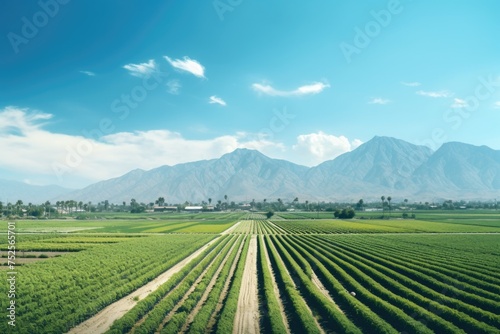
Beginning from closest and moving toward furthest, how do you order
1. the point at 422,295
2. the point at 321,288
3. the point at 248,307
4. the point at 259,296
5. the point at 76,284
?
the point at 248,307 < the point at 422,295 < the point at 259,296 < the point at 76,284 < the point at 321,288

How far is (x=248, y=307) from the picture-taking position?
931 inches

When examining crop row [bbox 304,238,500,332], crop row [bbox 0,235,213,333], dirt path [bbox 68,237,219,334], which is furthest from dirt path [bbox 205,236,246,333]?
crop row [bbox 304,238,500,332]

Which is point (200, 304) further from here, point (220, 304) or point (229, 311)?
point (229, 311)

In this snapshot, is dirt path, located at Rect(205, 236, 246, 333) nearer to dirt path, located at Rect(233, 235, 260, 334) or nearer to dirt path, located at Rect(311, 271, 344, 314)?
dirt path, located at Rect(233, 235, 260, 334)

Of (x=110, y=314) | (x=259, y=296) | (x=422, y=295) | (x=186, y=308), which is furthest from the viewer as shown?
(x=259, y=296)

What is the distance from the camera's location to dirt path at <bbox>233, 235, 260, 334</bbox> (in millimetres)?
19766

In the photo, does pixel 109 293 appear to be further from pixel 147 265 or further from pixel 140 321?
pixel 147 265

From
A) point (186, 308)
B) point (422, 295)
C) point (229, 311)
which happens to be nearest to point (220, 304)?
point (186, 308)

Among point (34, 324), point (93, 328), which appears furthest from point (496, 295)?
point (34, 324)

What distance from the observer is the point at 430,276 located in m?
30.9

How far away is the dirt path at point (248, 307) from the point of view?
778 inches

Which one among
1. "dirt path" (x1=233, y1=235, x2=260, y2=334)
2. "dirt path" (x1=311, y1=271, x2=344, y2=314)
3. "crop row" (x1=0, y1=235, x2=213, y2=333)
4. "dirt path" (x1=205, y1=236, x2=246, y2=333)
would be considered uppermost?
"crop row" (x1=0, y1=235, x2=213, y2=333)

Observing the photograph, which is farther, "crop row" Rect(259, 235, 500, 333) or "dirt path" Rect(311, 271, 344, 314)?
"dirt path" Rect(311, 271, 344, 314)

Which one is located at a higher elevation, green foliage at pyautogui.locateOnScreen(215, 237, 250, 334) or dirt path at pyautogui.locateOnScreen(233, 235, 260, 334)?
green foliage at pyautogui.locateOnScreen(215, 237, 250, 334)
